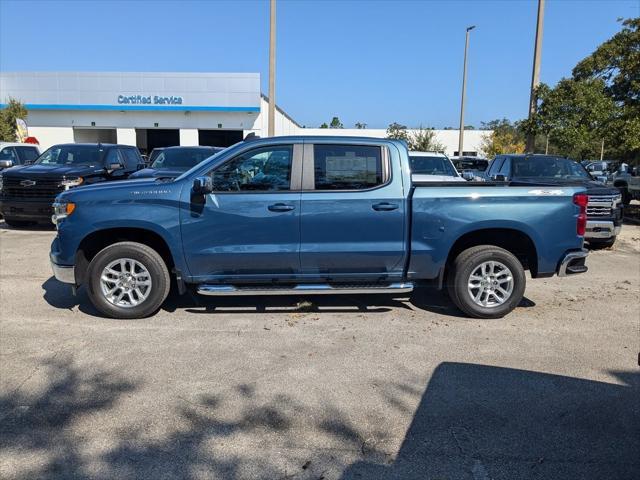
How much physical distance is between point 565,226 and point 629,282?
9.56 ft

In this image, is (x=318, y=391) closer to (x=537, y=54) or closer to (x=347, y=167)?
(x=347, y=167)

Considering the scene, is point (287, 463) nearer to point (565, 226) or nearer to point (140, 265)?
point (140, 265)

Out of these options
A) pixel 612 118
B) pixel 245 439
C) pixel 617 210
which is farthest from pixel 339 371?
pixel 612 118

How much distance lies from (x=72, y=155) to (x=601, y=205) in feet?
38.4

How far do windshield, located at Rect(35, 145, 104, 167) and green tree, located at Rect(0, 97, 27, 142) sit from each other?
21.9 m

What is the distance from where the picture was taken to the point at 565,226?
561 cm

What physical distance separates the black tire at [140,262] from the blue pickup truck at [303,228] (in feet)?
0.04

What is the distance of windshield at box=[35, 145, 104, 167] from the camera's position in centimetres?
1227

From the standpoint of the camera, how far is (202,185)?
5105mm

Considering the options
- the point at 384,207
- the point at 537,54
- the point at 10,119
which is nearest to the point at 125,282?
the point at 384,207

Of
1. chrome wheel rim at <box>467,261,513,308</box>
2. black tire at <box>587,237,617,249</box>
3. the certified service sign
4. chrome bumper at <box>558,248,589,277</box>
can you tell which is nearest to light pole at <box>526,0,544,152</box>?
black tire at <box>587,237,617,249</box>

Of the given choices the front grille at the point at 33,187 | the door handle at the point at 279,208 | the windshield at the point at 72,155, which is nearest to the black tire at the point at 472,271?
the door handle at the point at 279,208

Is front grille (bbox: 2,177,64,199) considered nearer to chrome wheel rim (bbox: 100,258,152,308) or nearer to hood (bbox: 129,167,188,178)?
hood (bbox: 129,167,188,178)

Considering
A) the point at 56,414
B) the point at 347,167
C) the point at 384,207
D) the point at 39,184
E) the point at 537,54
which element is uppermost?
the point at 537,54
